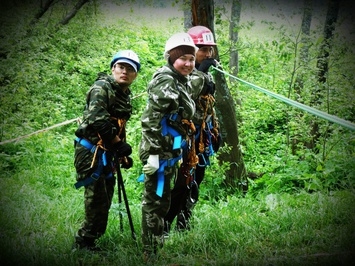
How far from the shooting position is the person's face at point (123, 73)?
3893 mm

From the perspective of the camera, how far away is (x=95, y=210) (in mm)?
3893

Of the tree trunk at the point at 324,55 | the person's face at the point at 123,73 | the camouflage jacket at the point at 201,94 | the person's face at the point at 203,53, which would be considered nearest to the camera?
the person's face at the point at 123,73

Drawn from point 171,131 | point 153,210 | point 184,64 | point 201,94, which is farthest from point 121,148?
point 201,94

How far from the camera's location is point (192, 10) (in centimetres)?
584

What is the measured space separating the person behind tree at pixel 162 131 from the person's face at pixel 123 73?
35 cm

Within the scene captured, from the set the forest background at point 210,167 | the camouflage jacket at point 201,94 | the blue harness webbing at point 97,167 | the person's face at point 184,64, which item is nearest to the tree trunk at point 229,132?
the forest background at point 210,167

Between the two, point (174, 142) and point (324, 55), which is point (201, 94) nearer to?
point (174, 142)

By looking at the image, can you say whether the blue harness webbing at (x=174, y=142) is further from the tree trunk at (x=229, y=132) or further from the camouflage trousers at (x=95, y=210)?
the tree trunk at (x=229, y=132)

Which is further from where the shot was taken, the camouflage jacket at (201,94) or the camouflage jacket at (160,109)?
the camouflage jacket at (201,94)

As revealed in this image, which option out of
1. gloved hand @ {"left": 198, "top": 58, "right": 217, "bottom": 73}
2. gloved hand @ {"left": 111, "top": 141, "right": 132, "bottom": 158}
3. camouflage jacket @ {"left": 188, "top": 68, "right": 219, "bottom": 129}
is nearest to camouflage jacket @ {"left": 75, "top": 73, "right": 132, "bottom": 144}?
gloved hand @ {"left": 111, "top": 141, "right": 132, "bottom": 158}

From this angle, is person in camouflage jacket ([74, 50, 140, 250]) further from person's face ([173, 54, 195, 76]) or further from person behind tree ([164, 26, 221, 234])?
person behind tree ([164, 26, 221, 234])

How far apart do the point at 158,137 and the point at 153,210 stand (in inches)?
32.2

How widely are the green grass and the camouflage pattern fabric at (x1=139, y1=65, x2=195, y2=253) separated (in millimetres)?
270

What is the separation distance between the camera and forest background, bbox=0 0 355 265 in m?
3.70
